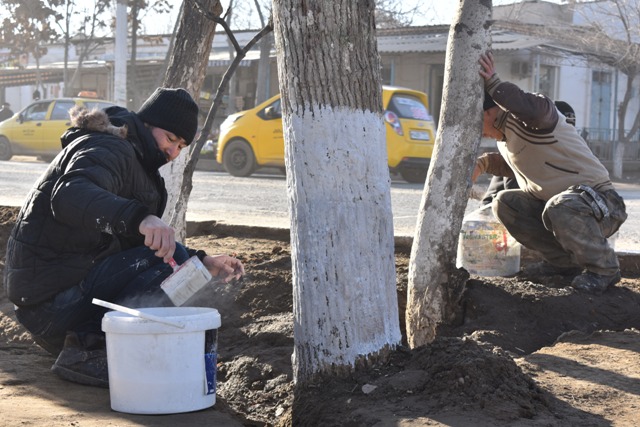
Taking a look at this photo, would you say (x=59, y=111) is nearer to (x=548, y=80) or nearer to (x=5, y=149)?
(x=5, y=149)

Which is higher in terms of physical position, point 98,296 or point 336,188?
point 336,188

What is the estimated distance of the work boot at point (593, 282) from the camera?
542cm

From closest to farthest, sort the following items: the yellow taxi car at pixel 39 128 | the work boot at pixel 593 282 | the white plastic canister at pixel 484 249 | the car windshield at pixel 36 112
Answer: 1. the work boot at pixel 593 282
2. the white plastic canister at pixel 484 249
3. the yellow taxi car at pixel 39 128
4. the car windshield at pixel 36 112

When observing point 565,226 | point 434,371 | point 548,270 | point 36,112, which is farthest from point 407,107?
point 434,371

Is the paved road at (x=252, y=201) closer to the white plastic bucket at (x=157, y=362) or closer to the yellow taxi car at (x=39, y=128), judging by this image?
the yellow taxi car at (x=39, y=128)

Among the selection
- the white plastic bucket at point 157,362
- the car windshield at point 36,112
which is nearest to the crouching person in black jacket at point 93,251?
the white plastic bucket at point 157,362

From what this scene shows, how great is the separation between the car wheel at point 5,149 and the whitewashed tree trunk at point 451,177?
20.9 m

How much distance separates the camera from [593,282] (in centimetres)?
545

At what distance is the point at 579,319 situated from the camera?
509 centimetres

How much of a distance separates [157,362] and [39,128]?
20448 millimetres

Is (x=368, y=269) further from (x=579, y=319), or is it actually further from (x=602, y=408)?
(x=579, y=319)

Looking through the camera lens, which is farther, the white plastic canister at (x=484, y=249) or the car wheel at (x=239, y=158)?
the car wheel at (x=239, y=158)

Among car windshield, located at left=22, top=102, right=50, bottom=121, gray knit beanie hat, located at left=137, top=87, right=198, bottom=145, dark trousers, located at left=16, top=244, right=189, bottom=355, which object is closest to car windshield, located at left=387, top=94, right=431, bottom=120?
car windshield, located at left=22, top=102, right=50, bottom=121

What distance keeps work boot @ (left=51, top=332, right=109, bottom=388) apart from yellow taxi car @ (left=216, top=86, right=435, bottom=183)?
12.6 metres
